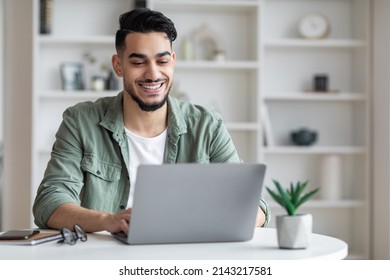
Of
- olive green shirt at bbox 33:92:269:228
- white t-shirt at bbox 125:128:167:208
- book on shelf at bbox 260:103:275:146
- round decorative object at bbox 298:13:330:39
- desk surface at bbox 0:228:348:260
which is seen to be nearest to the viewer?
desk surface at bbox 0:228:348:260

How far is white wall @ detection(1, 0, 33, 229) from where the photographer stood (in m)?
4.00

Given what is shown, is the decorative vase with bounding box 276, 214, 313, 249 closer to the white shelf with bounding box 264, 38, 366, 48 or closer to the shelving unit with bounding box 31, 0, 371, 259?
the shelving unit with bounding box 31, 0, 371, 259

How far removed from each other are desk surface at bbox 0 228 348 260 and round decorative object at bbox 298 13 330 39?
2717 millimetres

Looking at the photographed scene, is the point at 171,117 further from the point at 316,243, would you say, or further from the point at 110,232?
the point at 316,243

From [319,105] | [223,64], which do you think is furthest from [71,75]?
[319,105]

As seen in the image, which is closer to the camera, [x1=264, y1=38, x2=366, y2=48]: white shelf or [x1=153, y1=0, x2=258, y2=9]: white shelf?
[x1=153, y1=0, x2=258, y2=9]: white shelf

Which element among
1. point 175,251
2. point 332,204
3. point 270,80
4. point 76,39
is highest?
point 76,39

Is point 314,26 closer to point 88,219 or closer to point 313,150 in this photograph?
point 313,150

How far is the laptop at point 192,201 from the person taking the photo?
1.43 m

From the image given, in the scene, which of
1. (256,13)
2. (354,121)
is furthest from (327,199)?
(256,13)

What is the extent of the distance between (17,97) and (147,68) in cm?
216

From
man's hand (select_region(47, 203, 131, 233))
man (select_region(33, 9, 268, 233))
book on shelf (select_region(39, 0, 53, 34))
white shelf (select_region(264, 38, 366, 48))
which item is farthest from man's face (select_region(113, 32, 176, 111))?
white shelf (select_region(264, 38, 366, 48))

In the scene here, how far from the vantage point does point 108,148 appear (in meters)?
2.05

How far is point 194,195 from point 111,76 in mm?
2593
